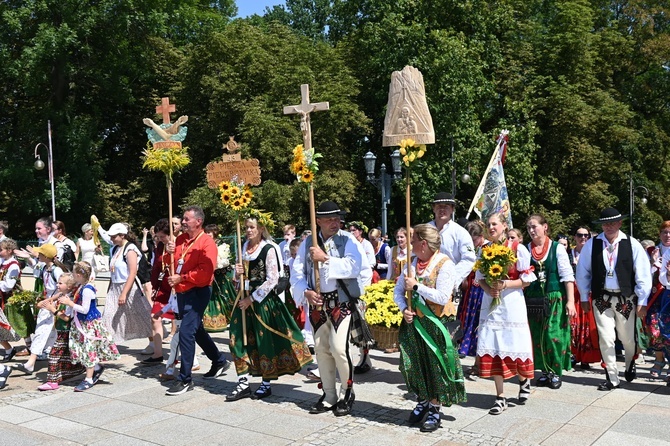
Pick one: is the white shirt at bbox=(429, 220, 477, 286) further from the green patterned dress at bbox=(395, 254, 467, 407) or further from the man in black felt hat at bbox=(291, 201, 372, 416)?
the man in black felt hat at bbox=(291, 201, 372, 416)

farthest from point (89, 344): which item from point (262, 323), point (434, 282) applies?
point (434, 282)

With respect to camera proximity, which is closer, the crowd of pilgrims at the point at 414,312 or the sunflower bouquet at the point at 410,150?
the crowd of pilgrims at the point at 414,312

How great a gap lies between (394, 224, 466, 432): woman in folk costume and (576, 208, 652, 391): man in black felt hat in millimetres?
2367

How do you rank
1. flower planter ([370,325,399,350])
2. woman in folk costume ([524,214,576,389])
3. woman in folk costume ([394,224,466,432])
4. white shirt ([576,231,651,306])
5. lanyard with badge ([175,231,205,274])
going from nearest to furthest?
woman in folk costume ([394,224,466,432]) → white shirt ([576,231,651,306]) → woman in folk costume ([524,214,576,389]) → lanyard with badge ([175,231,205,274]) → flower planter ([370,325,399,350])

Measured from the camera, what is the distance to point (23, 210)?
28719mm

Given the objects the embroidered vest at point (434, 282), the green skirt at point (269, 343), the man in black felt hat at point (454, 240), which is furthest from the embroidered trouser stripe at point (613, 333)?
the green skirt at point (269, 343)

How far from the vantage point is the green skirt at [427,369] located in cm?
585

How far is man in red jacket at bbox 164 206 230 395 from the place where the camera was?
24.3 ft

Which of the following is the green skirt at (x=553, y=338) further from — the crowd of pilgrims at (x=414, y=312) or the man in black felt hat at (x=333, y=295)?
the man in black felt hat at (x=333, y=295)

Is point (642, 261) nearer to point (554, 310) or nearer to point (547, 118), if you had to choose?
point (554, 310)

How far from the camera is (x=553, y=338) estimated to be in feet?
24.3

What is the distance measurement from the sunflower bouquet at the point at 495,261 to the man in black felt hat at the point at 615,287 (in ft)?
5.77

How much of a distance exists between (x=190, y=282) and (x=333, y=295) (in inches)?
72.1

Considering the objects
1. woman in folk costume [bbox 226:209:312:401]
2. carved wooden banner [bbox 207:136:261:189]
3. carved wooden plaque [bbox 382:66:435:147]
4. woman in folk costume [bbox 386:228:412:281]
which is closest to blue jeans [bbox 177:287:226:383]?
woman in folk costume [bbox 226:209:312:401]
